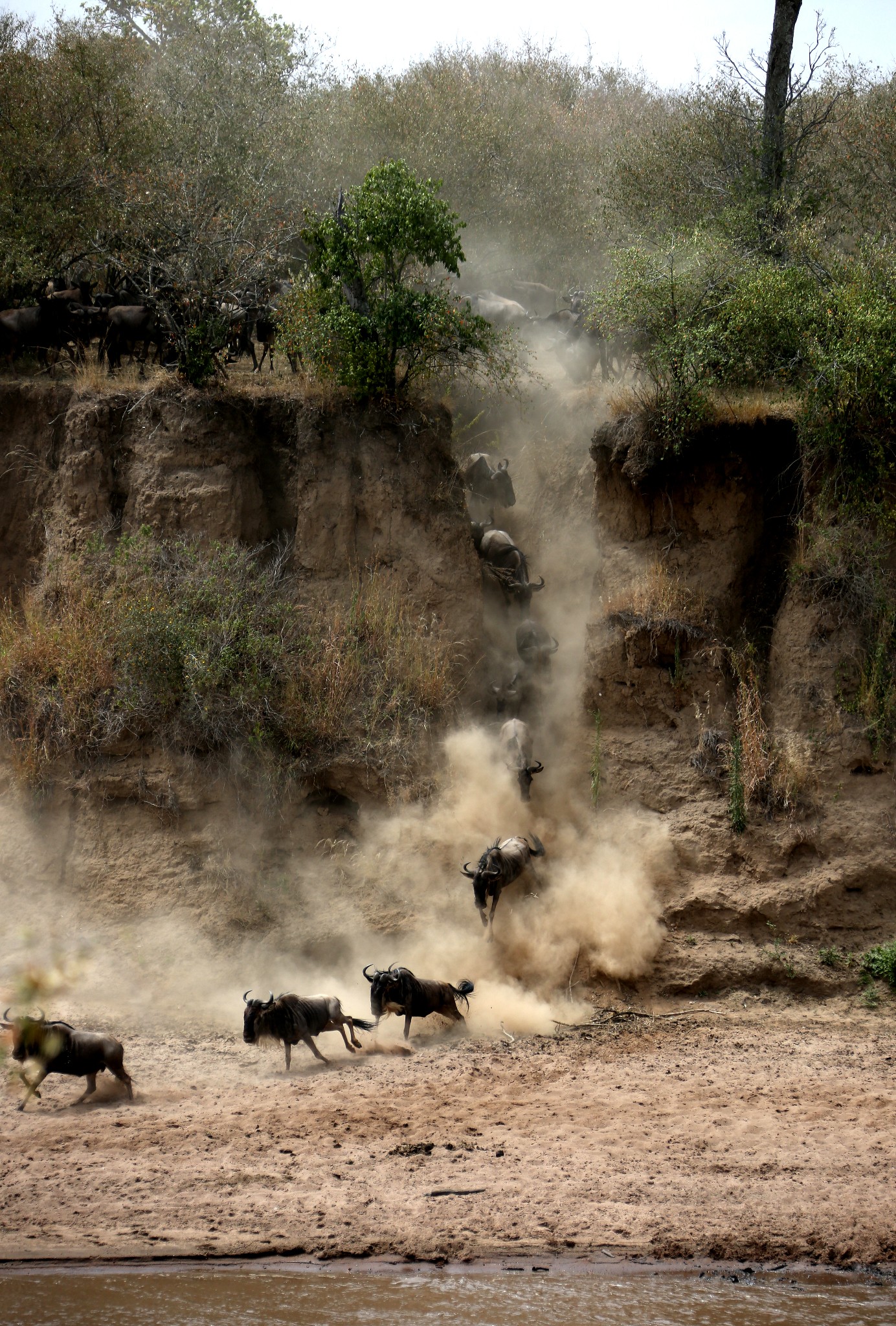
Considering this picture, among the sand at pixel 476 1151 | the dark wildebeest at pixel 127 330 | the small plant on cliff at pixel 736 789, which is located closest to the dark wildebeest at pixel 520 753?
the small plant on cliff at pixel 736 789

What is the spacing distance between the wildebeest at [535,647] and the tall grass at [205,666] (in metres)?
1.20

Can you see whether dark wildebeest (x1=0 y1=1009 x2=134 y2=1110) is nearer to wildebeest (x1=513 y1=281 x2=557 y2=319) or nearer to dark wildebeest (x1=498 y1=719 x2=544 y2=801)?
dark wildebeest (x1=498 y1=719 x2=544 y2=801)

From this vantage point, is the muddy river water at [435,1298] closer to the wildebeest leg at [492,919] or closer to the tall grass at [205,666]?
the wildebeest leg at [492,919]

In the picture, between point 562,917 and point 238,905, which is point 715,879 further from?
point 238,905

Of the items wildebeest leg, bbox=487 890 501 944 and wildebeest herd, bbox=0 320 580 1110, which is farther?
wildebeest leg, bbox=487 890 501 944

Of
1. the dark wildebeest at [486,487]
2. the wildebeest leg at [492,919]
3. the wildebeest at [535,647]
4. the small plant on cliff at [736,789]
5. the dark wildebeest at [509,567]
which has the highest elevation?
the dark wildebeest at [486,487]

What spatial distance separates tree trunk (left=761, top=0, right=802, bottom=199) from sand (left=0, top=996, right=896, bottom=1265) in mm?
14298

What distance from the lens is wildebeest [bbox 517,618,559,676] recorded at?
14844 mm

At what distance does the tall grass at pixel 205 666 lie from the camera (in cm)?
1290

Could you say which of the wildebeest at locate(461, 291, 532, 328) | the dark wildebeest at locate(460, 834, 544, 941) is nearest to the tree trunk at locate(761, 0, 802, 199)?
the wildebeest at locate(461, 291, 532, 328)

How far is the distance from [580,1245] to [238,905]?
5.99 metres

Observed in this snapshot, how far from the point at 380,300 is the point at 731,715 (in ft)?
23.4

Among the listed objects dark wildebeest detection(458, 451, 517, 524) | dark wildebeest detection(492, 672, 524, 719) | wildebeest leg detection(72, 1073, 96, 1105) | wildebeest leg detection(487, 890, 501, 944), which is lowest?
wildebeest leg detection(72, 1073, 96, 1105)

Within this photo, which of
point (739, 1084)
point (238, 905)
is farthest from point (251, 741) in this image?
point (739, 1084)
